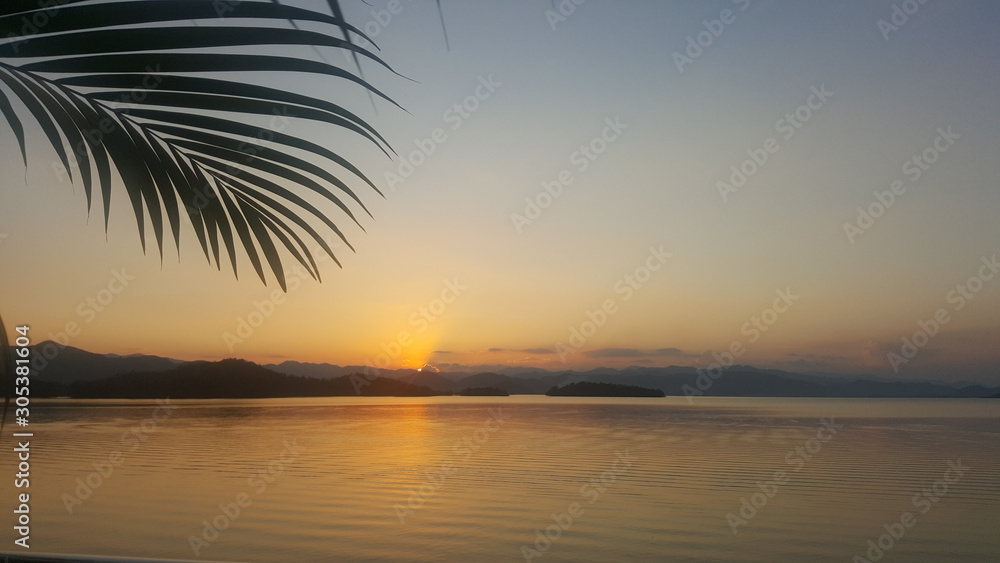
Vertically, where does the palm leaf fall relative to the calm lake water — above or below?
above

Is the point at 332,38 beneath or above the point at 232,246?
above

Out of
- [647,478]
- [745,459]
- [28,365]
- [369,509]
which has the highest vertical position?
[28,365]

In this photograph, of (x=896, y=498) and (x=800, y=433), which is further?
(x=800, y=433)

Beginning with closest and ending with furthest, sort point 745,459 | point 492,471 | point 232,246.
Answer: point 232,246 < point 492,471 < point 745,459

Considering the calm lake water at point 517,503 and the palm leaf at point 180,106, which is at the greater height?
the palm leaf at point 180,106

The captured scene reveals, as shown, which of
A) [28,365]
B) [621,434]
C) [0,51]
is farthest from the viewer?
[621,434]

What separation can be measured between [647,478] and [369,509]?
5.75m

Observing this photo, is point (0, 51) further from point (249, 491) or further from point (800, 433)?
point (800, 433)

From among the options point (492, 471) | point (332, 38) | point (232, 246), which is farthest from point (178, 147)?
point (492, 471)

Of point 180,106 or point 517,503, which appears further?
point 517,503

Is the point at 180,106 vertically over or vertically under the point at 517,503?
over

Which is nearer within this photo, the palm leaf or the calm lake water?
the palm leaf

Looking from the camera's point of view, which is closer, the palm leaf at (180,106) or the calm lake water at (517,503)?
the palm leaf at (180,106)

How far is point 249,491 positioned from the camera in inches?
480
